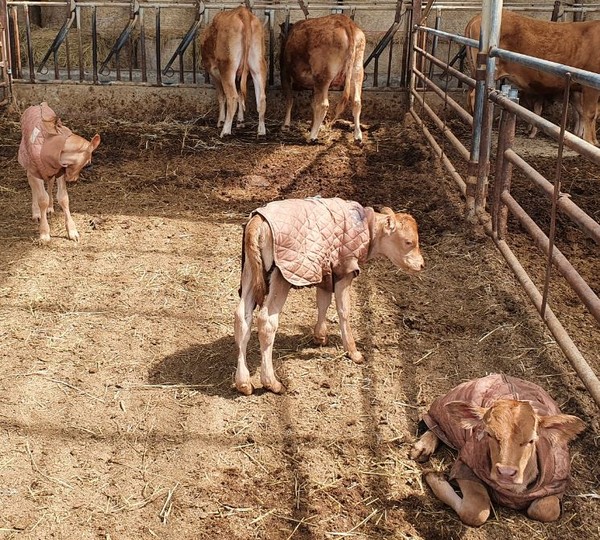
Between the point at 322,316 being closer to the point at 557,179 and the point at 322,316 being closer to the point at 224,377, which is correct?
the point at 224,377

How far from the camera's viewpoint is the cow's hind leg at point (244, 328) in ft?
13.3

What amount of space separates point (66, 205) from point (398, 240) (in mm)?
3241

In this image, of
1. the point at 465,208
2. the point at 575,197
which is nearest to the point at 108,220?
the point at 465,208

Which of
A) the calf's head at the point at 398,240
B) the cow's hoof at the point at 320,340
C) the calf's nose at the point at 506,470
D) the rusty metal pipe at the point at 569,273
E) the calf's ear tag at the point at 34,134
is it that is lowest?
the cow's hoof at the point at 320,340

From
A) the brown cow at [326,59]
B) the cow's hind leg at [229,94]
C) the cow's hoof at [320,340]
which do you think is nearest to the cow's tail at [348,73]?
the brown cow at [326,59]

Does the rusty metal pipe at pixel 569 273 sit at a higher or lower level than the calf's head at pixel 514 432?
higher

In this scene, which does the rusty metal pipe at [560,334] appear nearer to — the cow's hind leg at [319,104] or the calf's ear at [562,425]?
the calf's ear at [562,425]

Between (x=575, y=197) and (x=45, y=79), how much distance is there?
7901 millimetres

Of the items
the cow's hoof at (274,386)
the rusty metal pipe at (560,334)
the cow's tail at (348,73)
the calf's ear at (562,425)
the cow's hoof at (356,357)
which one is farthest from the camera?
the cow's tail at (348,73)

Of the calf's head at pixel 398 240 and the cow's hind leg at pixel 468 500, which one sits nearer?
the cow's hind leg at pixel 468 500

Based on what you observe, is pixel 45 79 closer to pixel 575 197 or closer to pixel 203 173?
pixel 203 173

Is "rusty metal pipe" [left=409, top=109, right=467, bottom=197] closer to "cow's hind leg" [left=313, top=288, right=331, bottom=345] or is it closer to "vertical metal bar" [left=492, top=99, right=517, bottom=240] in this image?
"vertical metal bar" [left=492, top=99, right=517, bottom=240]

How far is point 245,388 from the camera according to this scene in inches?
161

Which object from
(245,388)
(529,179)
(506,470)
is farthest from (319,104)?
(506,470)
